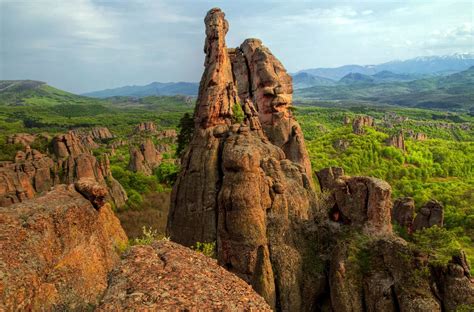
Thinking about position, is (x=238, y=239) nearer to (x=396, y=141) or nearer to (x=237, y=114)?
(x=237, y=114)

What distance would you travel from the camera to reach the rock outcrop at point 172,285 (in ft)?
36.1

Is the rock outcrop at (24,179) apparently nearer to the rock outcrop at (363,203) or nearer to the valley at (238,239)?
the valley at (238,239)

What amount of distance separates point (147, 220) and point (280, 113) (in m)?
36.4

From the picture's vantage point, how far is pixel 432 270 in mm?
23656

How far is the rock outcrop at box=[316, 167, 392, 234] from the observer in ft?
86.9

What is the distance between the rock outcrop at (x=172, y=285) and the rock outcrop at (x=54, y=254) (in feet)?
19.6

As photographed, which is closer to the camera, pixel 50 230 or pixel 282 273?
pixel 50 230

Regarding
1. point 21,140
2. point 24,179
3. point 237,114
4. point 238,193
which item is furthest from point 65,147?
→ point 238,193

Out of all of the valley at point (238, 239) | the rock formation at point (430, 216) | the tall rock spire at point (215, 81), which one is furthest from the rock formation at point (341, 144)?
the tall rock spire at point (215, 81)

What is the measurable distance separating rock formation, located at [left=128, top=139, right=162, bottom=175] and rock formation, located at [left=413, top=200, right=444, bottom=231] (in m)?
84.3

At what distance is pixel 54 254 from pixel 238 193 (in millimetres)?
13423

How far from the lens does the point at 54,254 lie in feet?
61.2

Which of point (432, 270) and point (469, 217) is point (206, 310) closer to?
point (432, 270)

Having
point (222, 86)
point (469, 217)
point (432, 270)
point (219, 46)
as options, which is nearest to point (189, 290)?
point (432, 270)
